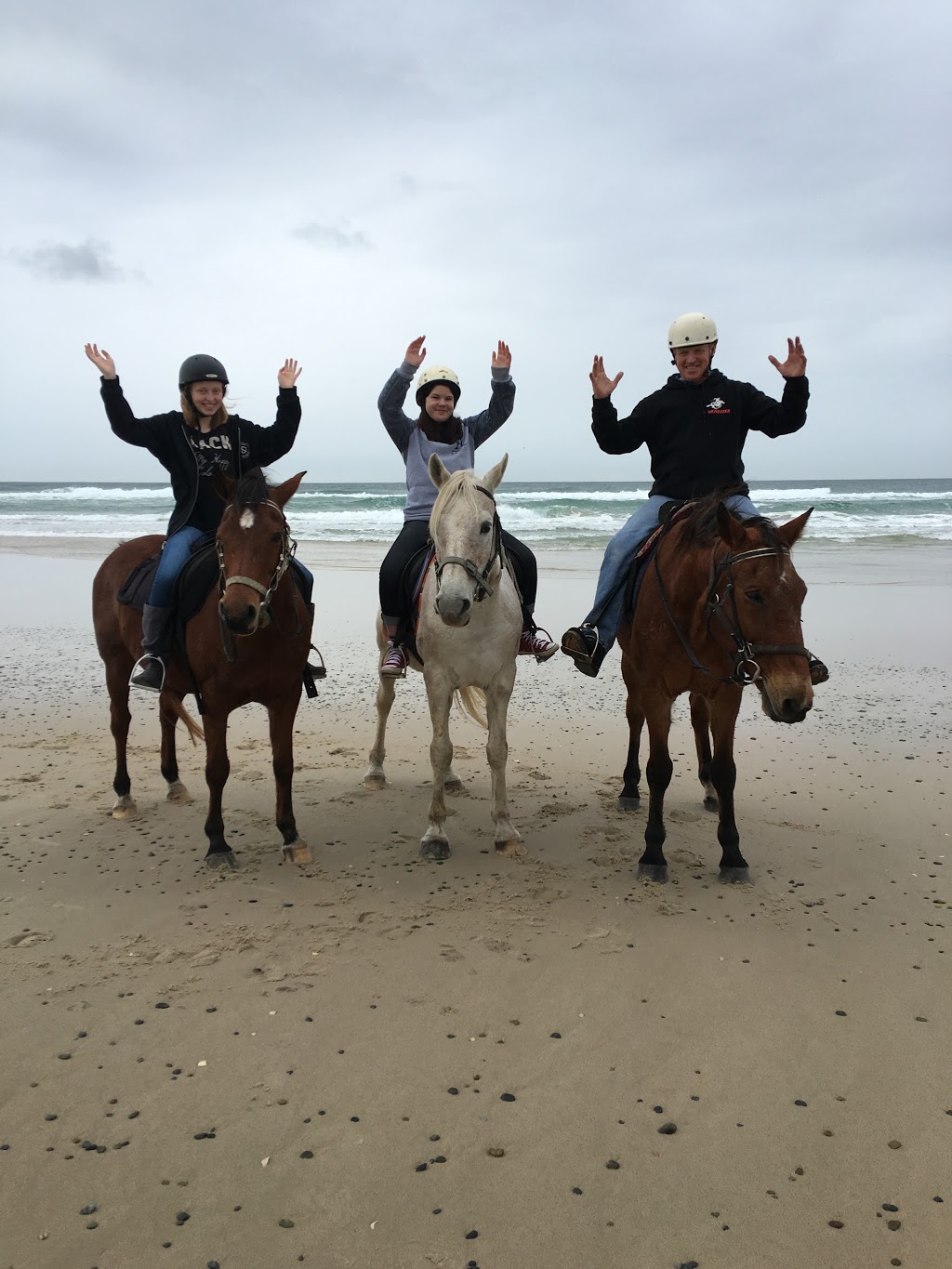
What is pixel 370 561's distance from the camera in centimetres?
1947

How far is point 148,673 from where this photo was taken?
483cm

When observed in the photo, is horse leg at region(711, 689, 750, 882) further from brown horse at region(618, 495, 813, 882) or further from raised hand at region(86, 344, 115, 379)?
raised hand at region(86, 344, 115, 379)

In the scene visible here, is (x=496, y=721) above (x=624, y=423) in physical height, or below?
below

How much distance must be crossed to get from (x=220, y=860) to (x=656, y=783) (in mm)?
2308

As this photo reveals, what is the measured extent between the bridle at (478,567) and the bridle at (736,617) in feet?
3.55

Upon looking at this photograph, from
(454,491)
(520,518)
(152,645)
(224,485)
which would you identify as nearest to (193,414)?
(224,485)

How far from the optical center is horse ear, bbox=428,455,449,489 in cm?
459

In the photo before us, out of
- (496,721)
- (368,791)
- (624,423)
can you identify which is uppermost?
(624,423)

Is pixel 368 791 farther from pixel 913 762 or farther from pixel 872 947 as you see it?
pixel 913 762

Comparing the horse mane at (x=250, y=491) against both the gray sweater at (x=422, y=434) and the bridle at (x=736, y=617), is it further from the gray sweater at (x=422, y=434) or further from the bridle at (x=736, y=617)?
the bridle at (x=736, y=617)

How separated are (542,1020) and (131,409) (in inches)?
152

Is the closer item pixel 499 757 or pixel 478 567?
pixel 478 567

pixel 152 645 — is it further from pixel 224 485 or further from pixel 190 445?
pixel 190 445

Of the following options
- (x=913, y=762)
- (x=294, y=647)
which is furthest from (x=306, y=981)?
(x=913, y=762)
